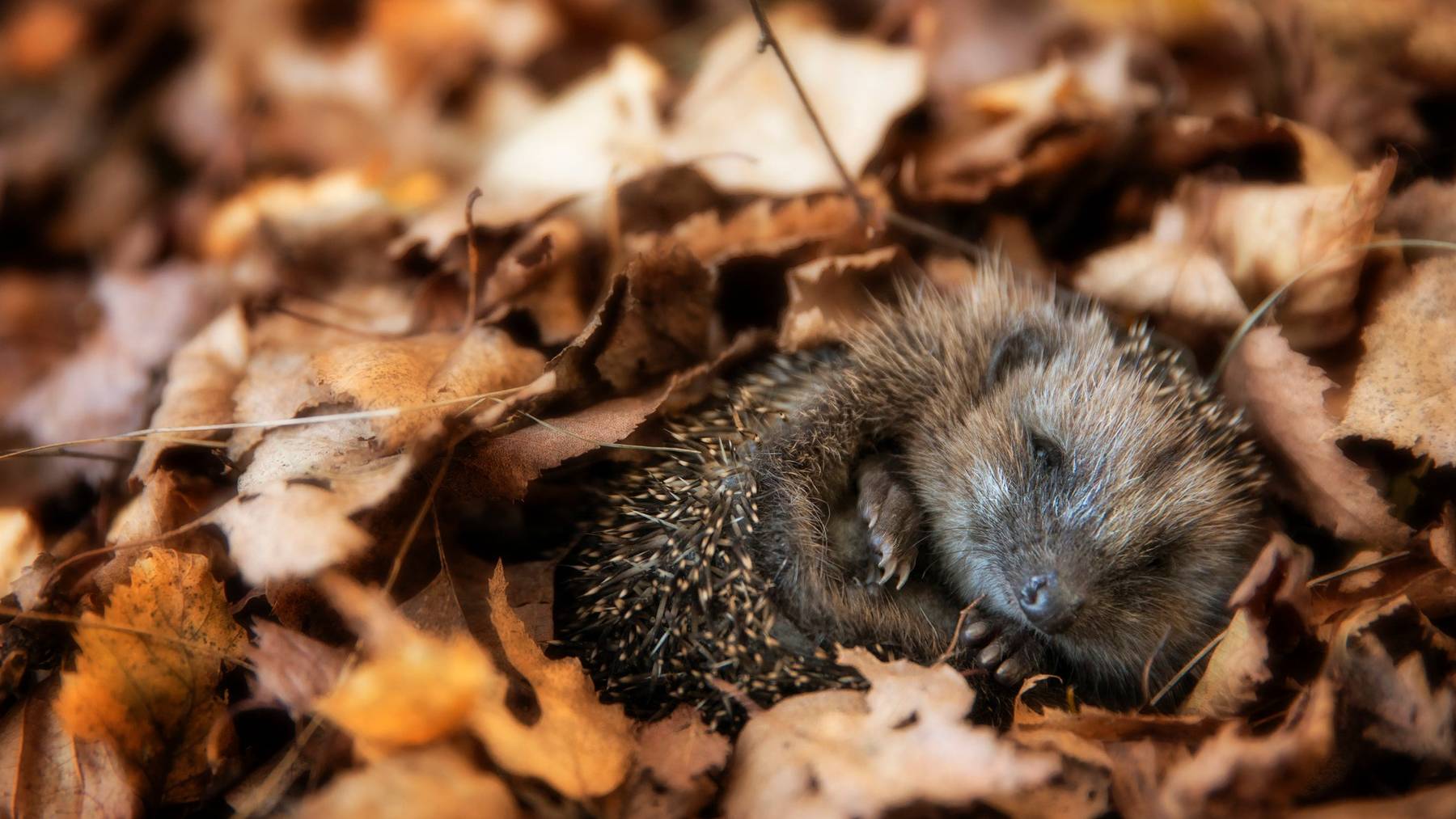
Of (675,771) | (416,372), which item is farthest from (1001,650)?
(416,372)

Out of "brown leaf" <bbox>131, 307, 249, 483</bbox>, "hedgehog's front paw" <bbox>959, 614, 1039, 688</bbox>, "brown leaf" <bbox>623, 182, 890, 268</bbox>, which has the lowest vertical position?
"hedgehog's front paw" <bbox>959, 614, 1039, 688</bbox>

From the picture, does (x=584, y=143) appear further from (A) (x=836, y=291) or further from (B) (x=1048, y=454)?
(B) (x=1048, y=454)

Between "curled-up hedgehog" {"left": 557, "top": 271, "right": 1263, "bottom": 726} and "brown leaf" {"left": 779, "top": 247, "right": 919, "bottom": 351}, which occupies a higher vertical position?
"brown leaf" {"left": 779, "top": 247, "right": 919, "bottom": 351}

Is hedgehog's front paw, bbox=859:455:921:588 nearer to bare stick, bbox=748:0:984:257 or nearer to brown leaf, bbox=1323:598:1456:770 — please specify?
bare stick, bbox=748:0:984:257

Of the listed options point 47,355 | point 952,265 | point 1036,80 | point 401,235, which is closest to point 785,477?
point 952,265

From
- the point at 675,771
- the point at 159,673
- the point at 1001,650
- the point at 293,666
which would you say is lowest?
the point at 1001,650

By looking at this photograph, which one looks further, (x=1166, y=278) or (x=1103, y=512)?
(x=1166, y=278)

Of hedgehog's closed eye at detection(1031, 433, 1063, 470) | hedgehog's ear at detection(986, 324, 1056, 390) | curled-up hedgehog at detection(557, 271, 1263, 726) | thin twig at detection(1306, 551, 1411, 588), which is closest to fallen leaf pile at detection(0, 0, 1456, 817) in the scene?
thin twig at detection(1306, 551, 1411, 588)
